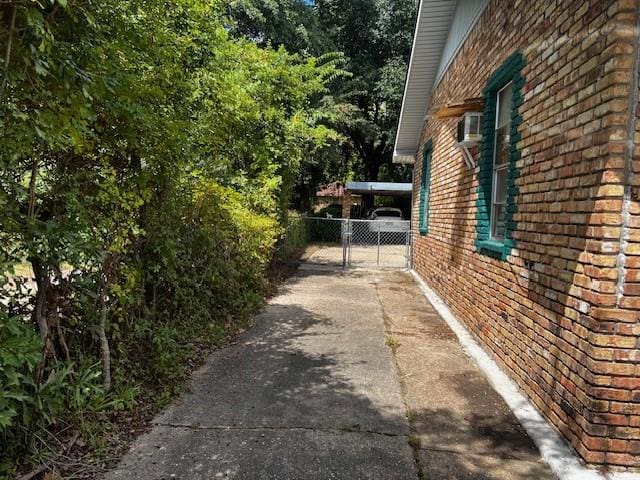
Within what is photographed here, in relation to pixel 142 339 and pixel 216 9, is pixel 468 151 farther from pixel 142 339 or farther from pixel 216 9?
pixel 142 339

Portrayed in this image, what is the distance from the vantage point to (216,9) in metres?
5.17

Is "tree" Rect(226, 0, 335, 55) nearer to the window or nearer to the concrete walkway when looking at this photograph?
the window

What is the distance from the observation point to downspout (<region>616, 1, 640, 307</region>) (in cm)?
267

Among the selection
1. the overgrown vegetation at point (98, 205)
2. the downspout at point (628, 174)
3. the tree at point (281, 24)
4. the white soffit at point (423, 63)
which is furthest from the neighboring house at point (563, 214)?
the tree at point (281, 24)

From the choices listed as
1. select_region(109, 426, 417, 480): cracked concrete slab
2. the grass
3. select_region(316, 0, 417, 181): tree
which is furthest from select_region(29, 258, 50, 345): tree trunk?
select_region(316, 0, 417, 181): tree

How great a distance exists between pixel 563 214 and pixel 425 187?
7871 millimetres

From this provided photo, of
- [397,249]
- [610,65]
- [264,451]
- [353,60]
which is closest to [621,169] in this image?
[610,65]

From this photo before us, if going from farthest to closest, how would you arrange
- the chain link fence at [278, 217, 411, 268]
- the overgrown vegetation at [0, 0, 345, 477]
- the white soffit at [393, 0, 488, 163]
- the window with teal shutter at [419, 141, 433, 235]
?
the chain link fence at [278, 217, 411, 268] < the window with teal shutter at [419, 141, 433, 235] < the white soffit at [393, 0, 488, 163] < the overgrown vegetation at [0, 0, 345, 477]

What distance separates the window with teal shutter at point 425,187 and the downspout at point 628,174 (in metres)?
7.32

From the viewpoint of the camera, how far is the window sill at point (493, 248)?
14.8 ft

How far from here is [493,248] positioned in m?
4.89

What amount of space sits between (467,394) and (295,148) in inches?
261

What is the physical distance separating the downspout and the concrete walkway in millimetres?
1358

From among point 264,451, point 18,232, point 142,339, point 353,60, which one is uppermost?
point 353,60
